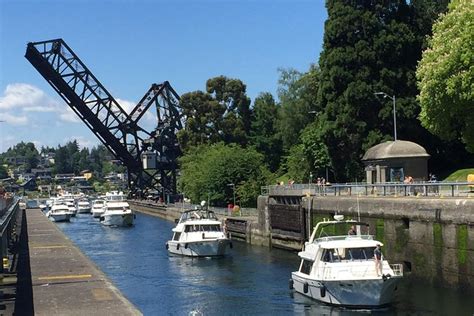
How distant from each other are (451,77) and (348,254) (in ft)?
41.3

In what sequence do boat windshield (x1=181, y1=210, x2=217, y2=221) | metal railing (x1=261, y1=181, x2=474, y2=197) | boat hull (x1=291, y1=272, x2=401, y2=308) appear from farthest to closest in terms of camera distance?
boat windshield (x1=181, y1=210, x2=217, y2=221)
metal railing (x1=261, y1=181, x2=474, y2=197)
boat hull (x1=291, y1=272, x2=401, y2=308)

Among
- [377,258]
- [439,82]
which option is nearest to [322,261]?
[377,258]

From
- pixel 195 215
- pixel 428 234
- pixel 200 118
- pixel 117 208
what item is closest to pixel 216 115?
pixel 200 118

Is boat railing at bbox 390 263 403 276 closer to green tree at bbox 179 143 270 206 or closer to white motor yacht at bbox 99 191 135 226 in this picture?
green tree at bbox 179 143 270 206

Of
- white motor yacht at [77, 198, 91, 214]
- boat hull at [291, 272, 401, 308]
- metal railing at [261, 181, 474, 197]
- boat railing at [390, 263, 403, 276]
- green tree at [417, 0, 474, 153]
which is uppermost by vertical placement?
green tree at [417, 0, 474, 153]

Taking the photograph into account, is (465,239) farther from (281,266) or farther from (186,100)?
(186,100)

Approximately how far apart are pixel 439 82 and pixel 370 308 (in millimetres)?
14305

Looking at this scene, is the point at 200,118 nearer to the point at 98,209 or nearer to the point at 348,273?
the point at 98,209

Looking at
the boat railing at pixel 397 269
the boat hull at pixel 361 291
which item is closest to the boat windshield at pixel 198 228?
the boat railing at pixel 397 269

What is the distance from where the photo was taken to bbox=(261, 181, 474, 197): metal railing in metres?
26.3

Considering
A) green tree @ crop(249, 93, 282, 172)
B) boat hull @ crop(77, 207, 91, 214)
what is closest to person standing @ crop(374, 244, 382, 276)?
green tree @ crop(249, 93, 282, 172)

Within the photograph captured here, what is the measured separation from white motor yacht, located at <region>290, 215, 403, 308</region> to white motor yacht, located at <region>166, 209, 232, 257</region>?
45.9ft

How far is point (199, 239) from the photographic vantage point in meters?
38.1

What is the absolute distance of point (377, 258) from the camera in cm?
2278
